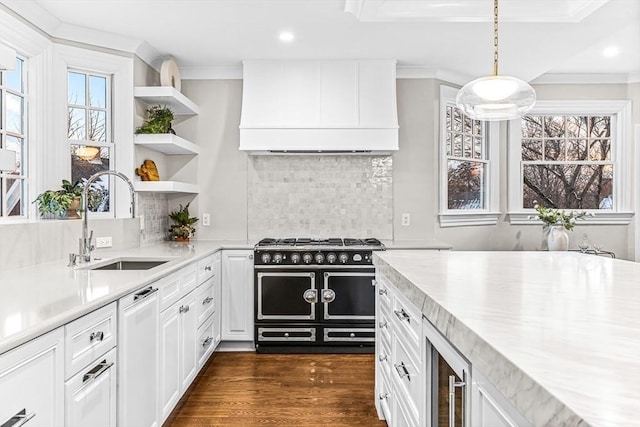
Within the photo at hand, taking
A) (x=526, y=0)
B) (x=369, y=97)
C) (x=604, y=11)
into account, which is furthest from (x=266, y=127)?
(x=604, y=11)

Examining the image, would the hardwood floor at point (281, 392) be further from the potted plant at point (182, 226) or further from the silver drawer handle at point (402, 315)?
the potted plant at point (182, 226)

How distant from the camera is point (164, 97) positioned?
3629 mm

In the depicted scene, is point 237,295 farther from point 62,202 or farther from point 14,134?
point 14,134

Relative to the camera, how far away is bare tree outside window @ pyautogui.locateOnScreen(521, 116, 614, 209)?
4859 millimetres

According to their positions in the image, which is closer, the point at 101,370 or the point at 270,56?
the point at 101,370

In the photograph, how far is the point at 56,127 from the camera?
3.08 m

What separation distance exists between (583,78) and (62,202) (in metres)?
4.98

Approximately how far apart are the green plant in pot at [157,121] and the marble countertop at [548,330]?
2.55 meters

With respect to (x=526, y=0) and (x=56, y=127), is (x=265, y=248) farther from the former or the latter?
(x=526, y=0)

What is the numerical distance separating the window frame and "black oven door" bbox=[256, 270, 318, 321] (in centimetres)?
245

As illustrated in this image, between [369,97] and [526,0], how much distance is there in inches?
55.5

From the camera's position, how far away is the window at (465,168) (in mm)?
4375

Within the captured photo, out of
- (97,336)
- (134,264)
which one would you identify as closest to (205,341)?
(134,264)

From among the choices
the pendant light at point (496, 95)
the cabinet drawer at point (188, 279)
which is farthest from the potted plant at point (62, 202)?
the pendant light at point (496, 95)
